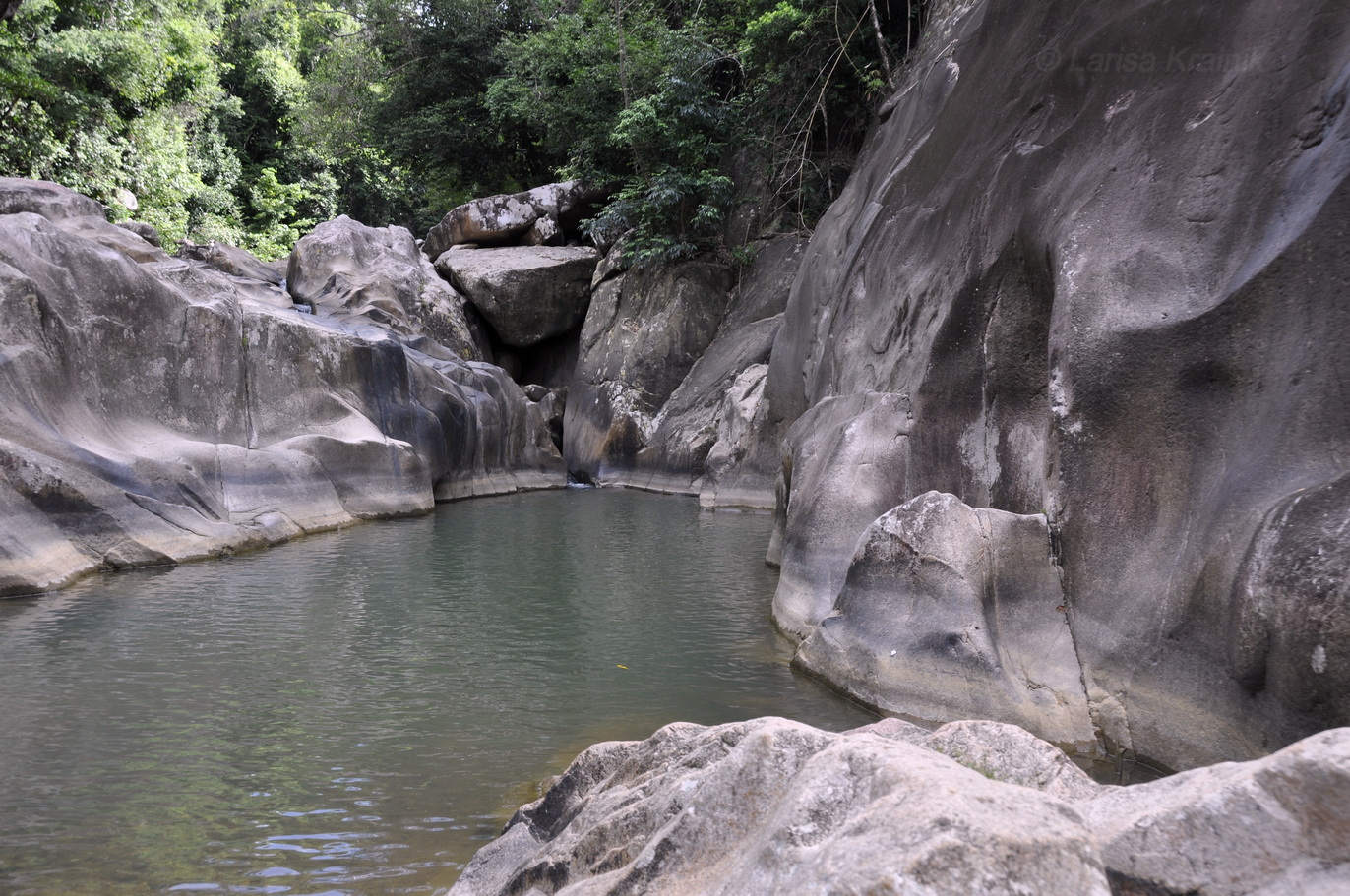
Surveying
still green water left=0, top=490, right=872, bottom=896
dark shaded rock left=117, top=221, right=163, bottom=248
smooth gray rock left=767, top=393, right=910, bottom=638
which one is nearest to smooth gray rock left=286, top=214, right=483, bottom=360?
dark shaded rock left=117, top=221, right=163, bottom=248

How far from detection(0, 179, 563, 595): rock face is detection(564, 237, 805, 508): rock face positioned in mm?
5383

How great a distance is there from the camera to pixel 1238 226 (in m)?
5.32

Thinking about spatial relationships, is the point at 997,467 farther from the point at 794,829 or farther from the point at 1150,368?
the point at 794,829

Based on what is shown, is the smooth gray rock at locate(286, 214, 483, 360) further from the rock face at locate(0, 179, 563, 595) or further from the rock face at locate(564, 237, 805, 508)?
the rock face at locate(564, 237, 805, 508)

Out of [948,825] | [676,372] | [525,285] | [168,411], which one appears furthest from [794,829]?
[525,285]

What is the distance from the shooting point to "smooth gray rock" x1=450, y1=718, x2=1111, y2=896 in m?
1.74

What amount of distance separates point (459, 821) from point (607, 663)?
2.82 m

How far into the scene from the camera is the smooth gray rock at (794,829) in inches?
68.4

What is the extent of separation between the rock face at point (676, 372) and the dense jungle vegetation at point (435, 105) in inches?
56.0

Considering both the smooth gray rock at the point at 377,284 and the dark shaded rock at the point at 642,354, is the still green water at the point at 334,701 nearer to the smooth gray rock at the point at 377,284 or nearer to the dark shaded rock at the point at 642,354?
the smooth gray rock at the point at 377,284

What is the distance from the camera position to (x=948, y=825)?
179 centimetres

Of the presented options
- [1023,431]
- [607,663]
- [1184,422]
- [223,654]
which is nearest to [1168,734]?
[1184,422]

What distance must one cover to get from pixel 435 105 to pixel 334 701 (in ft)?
87.0

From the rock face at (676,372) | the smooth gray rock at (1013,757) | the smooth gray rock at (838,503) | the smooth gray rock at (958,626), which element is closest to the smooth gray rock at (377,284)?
the rock face at (676,372)
